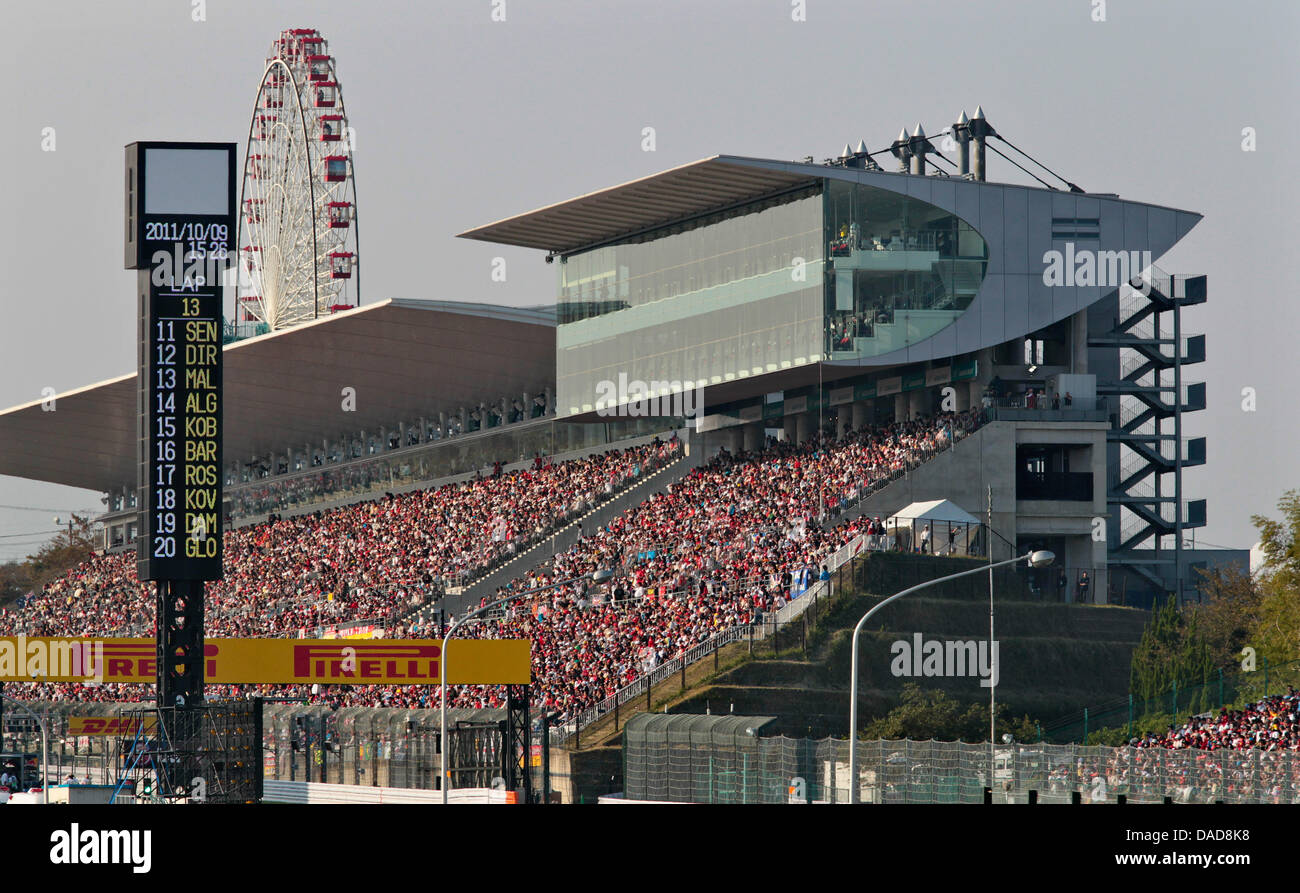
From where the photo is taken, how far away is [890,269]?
66.8m

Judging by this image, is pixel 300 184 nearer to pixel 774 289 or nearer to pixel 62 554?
pixel 774 289

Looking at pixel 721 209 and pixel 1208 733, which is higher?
pixel 721 209

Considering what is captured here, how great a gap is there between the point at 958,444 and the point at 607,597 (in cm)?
1221

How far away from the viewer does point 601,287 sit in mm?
77062

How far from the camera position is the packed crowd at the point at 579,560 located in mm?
58406

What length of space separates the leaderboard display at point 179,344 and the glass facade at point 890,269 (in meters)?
29.1

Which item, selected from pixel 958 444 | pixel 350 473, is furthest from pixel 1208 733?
pixel 350 473

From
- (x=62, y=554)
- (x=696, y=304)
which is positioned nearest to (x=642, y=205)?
(x=696, y=304)

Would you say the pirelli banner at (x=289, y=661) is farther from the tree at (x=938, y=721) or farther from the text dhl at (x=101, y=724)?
the tree at (x=938, y=721)

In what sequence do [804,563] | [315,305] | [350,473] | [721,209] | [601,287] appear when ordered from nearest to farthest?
[804,563] < [721,209] < [601,287] < [315,305] < [350,473]

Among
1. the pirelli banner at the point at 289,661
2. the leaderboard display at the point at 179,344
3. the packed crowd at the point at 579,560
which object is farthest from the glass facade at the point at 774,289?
the leaderboard display at the point at 179,344
